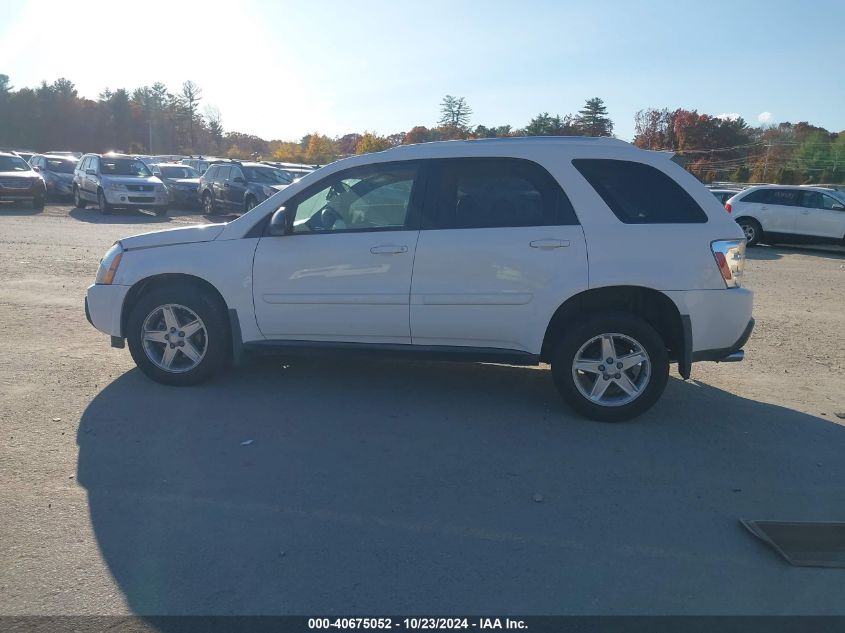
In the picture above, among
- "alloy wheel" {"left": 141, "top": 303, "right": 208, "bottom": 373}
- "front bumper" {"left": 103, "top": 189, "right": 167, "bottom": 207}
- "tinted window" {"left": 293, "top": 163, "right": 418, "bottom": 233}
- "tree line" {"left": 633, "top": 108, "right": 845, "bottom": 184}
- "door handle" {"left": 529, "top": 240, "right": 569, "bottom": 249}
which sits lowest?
"alloy wheel" {"left": 141, "top": 303, "right": 208, "bottom": 373}

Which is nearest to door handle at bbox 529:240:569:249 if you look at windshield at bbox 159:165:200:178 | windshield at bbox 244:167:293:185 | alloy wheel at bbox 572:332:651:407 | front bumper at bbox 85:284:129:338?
alloy wheel at bbox 572:332:651:407

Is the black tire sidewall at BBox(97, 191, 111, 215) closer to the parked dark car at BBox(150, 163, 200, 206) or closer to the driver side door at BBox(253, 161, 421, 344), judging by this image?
the parked dark car at BBox(150, 163, 200, 206)

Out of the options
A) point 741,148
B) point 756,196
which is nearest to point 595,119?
point 756,196

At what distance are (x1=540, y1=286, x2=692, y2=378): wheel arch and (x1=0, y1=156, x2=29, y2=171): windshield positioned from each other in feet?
77.4

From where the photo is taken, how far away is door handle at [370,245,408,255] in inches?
226

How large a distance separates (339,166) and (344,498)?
2.83 metres

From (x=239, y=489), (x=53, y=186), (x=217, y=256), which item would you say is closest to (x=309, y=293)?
(x=217, y=256)

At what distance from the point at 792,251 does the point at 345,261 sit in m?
17.2

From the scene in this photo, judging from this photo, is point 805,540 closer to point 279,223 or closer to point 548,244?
point 548,244

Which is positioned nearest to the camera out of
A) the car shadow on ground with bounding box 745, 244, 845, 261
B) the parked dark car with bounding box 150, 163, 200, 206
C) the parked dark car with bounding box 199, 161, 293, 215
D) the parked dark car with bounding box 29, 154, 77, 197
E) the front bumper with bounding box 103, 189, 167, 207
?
the car shadow on ground with bounding box 745, 244, 845, 261

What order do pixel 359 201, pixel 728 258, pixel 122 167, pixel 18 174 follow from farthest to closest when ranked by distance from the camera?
pixel 122 167 < pixel 18 174 < pixel 359 201 < pixel 728 258

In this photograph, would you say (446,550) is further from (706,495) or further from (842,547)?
(842,547)

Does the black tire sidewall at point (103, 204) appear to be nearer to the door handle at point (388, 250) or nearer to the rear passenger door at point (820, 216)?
the rear passenger door at point (820, 216)

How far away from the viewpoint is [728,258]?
18.1ft
